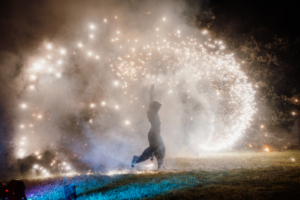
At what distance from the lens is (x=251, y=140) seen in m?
32.0

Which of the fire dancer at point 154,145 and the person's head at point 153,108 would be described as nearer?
the fire dancer at point 154,145

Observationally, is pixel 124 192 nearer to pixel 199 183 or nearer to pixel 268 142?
pixel 199 183

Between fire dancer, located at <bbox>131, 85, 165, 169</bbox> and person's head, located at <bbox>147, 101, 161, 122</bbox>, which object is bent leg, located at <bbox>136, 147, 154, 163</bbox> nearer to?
fire dancer, located at <bbox>131, 85, 165, 169</bbox>

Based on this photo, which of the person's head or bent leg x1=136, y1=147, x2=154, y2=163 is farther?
the person's head

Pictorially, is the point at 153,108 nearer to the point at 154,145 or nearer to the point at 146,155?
the point at 154,145

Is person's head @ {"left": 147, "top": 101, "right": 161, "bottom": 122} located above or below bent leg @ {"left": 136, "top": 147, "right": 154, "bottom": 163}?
above

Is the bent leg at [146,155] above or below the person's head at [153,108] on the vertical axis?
below

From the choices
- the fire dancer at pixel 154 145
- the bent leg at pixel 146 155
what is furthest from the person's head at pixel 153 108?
the bent leg at pixel 146 155

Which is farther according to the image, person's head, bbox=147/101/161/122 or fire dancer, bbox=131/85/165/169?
person's head, bbox=147/101/161/122

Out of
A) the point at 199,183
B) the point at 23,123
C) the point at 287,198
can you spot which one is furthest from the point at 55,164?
the point at 287,198

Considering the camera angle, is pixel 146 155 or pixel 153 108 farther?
pixel 153 108

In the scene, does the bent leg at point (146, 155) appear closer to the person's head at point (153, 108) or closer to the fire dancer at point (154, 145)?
the fire dancer at point (154, 145)

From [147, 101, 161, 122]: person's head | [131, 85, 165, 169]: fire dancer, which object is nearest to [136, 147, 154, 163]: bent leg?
[131, 85, 165, 169]: fire dancer

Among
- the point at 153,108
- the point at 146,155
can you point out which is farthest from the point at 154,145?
the point at 153,108
